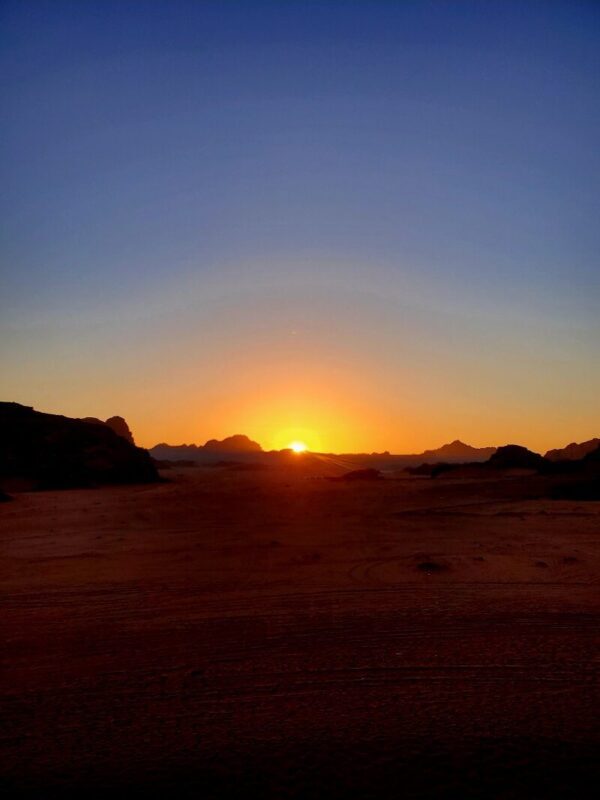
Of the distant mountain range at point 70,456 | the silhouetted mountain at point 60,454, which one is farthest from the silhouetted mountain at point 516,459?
the silhouetted mountain at point 60,454

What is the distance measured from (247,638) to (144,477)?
28120mm

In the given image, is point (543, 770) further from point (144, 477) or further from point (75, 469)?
point (144, 477)

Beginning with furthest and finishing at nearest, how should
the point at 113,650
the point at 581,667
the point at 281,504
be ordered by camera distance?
the point at 281,504 < the point at 113,650 < the point at 581,667

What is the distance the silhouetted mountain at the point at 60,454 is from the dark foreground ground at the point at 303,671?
20034mm

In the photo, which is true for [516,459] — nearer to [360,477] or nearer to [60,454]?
[360,477]

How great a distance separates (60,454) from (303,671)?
28423 mm

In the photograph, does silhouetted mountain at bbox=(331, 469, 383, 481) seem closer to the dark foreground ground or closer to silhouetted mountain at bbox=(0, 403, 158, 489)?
silhouetted mountain at bbox=(0, 403, 158, 489)

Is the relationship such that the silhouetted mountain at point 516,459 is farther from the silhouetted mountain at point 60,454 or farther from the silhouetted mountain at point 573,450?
the silhouetted mountain at point 573,450

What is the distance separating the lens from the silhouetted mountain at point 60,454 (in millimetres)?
27859

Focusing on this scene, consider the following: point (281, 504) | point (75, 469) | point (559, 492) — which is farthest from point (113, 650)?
point (75, 469)

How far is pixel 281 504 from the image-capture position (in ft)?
55.7

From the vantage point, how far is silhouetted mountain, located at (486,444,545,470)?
34206 mm

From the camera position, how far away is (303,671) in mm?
4266

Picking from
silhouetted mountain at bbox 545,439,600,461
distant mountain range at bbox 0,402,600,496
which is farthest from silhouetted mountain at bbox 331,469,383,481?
silhouetted mountain at bbox 545,439,600,461
